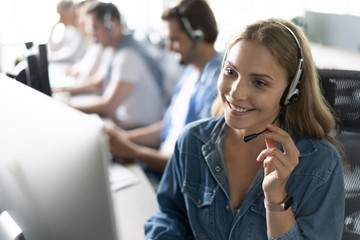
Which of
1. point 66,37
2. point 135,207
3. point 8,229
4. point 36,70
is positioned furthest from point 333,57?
point 66,37

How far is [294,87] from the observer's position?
40.3 inches

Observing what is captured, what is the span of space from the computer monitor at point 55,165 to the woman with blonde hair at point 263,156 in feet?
1.38

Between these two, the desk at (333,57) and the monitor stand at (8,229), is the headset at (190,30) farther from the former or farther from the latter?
the monitor stand at (8,229)

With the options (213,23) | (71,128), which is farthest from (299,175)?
(213,23)

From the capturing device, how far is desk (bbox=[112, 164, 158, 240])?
4.18 ft

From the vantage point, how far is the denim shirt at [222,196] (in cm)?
101

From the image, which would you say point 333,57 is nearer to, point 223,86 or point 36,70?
point 223,86

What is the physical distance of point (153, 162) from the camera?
5.98 ft

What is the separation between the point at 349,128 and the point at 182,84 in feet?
3.40

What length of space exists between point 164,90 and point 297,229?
180 centimetres

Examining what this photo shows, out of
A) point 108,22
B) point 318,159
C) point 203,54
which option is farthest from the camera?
point 108,22

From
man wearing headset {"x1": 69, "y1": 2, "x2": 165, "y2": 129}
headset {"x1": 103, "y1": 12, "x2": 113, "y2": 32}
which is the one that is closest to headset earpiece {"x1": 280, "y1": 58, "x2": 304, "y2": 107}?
man wearing headset {"x1": 69, "y1": 2, "x2": 165, "y2": 129}

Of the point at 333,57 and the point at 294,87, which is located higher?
the point at 294,87

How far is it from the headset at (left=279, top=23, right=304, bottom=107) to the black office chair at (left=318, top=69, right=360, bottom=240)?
140 millimetres
